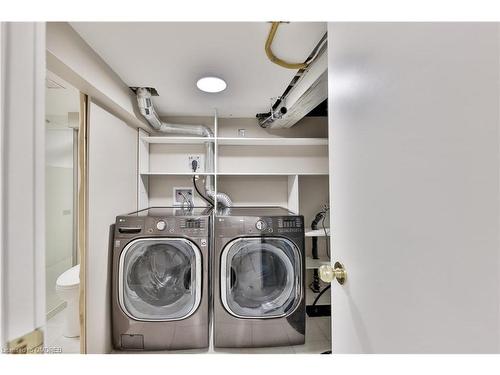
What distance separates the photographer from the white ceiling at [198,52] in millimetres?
1148

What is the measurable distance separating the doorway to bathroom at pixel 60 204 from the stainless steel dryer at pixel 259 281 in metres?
1.35

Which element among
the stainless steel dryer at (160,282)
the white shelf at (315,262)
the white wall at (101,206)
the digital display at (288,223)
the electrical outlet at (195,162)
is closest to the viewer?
the white wall at (101,206)

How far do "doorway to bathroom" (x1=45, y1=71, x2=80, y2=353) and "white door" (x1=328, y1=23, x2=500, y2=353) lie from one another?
7.86ft

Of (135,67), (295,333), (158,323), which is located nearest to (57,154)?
(135,67)

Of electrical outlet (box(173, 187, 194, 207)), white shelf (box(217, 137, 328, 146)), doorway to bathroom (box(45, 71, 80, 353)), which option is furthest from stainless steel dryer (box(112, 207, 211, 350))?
white shelf (box(217, 137, 328, 146))

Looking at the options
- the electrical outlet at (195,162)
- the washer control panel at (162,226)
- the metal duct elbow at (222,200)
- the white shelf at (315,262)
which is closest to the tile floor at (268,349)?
the white shelf at (315,262)

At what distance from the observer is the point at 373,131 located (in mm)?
555

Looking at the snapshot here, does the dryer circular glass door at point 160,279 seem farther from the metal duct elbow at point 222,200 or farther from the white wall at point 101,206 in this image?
the metal duct elbow at point 222,200

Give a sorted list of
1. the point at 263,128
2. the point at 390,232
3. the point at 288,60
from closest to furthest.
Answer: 1. the point at 390,232
2. the point at 288,60
3. the point at 263,128

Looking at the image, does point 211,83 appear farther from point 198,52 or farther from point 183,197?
point 183,197

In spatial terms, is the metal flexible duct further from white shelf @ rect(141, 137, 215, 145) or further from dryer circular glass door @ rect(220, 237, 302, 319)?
dryer circular glass door @ rect(220, 237, 302, 319)
